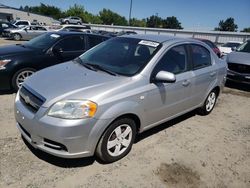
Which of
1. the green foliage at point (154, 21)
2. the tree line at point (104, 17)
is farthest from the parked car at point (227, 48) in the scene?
the green foliage at point (154, 21)

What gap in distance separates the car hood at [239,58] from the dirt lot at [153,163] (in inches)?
155

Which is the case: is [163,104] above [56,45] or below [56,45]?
below

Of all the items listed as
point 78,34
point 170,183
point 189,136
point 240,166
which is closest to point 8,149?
point 170,183

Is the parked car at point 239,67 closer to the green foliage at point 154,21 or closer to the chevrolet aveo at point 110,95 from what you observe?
the chevrolet aveo at point 110,95

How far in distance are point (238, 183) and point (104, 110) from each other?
78.6 inches

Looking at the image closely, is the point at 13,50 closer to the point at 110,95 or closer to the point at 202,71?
the point at 110,95

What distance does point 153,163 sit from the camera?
12.1 feet

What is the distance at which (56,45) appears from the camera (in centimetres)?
680

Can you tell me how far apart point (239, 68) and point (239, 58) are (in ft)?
1.16

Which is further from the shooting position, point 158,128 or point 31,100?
point 158,128

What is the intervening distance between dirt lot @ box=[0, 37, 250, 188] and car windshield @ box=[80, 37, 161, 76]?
124 centimetres

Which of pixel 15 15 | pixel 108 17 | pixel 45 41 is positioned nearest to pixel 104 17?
pixel 108 17

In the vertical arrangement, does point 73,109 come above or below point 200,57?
below

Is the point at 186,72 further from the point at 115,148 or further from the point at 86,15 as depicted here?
the point at 86,15
